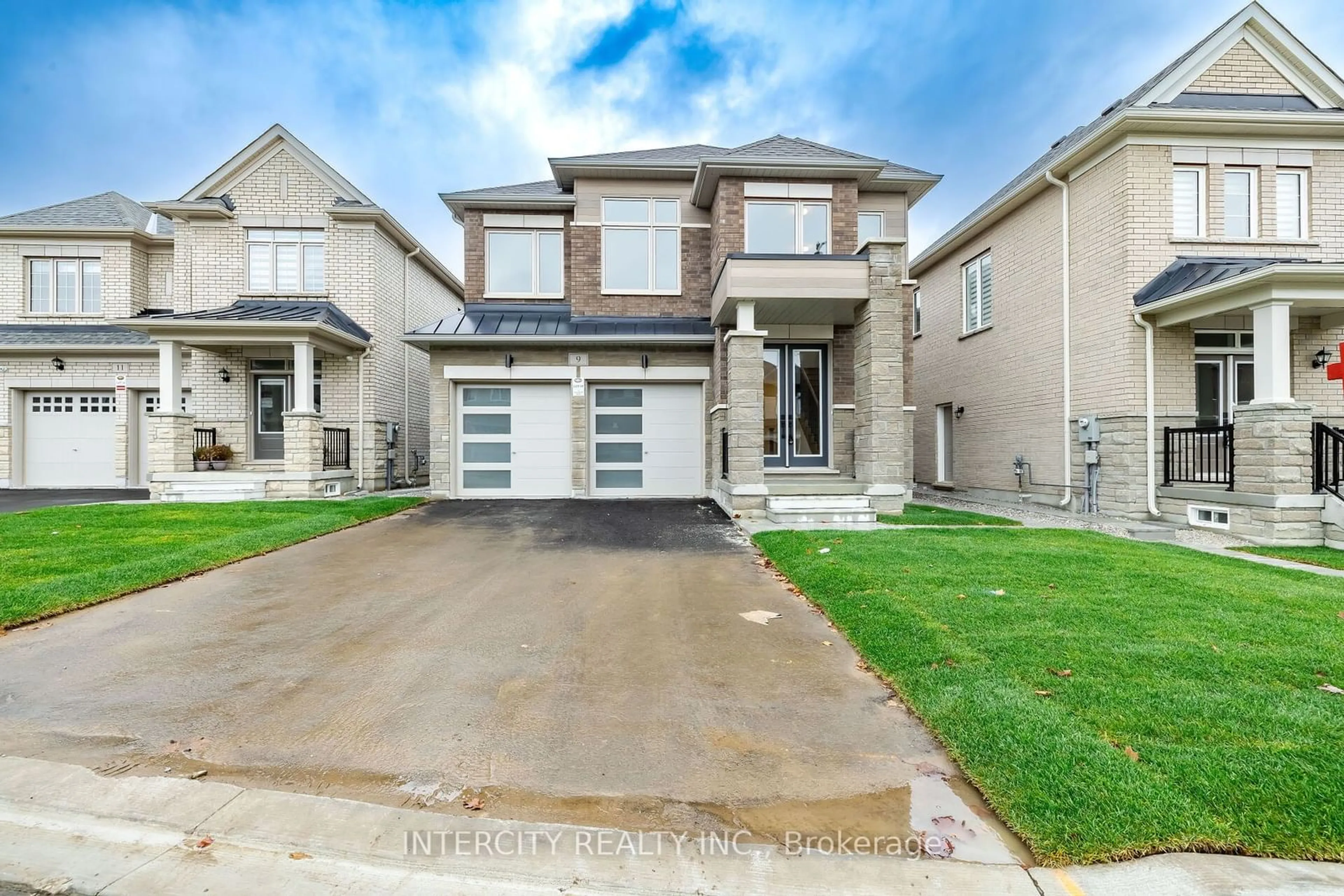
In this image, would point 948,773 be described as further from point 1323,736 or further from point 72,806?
point 72,806

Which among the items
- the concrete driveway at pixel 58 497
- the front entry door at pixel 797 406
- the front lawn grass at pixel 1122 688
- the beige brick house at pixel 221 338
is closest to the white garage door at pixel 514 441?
the beige brick house at pixel 221 338

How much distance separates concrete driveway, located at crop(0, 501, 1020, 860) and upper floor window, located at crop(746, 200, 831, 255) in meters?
8.04

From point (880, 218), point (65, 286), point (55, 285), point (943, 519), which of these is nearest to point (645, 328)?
point (880, 218)

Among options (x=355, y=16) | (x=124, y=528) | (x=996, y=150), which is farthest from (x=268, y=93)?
(x=996, y=150)

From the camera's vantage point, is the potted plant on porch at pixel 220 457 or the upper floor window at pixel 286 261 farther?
the upper floor window at pixel 286 261

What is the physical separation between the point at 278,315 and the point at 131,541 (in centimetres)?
695

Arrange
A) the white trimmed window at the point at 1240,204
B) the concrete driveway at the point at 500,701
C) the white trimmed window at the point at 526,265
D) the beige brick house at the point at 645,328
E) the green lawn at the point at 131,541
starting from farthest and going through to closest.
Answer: the white trimmed window at the point at 526,265
the beige brick house at the point at 645,328
the white trimmed window at the point at 1240,204
the green lawn at the point at 131,541
the concrete driveway at the point at 500,701

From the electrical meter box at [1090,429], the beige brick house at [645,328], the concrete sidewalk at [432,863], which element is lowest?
the concrete sidewalk at [432,863]

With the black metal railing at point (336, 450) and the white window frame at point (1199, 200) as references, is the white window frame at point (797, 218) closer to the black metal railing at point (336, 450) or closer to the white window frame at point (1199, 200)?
the white window frame at point (1199, 200)

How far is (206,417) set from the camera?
47.6ft

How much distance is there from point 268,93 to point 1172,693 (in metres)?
26.0

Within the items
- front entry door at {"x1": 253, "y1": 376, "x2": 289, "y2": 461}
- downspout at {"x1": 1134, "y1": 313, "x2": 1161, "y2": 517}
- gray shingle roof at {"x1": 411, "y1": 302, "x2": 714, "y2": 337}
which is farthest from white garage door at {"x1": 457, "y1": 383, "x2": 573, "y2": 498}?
downspout at {"x1": 1134, "y1": 313, "x2": 1161, "y2": 517}

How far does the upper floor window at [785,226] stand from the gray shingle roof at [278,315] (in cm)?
886

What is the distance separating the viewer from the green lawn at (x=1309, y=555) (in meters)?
6.96
